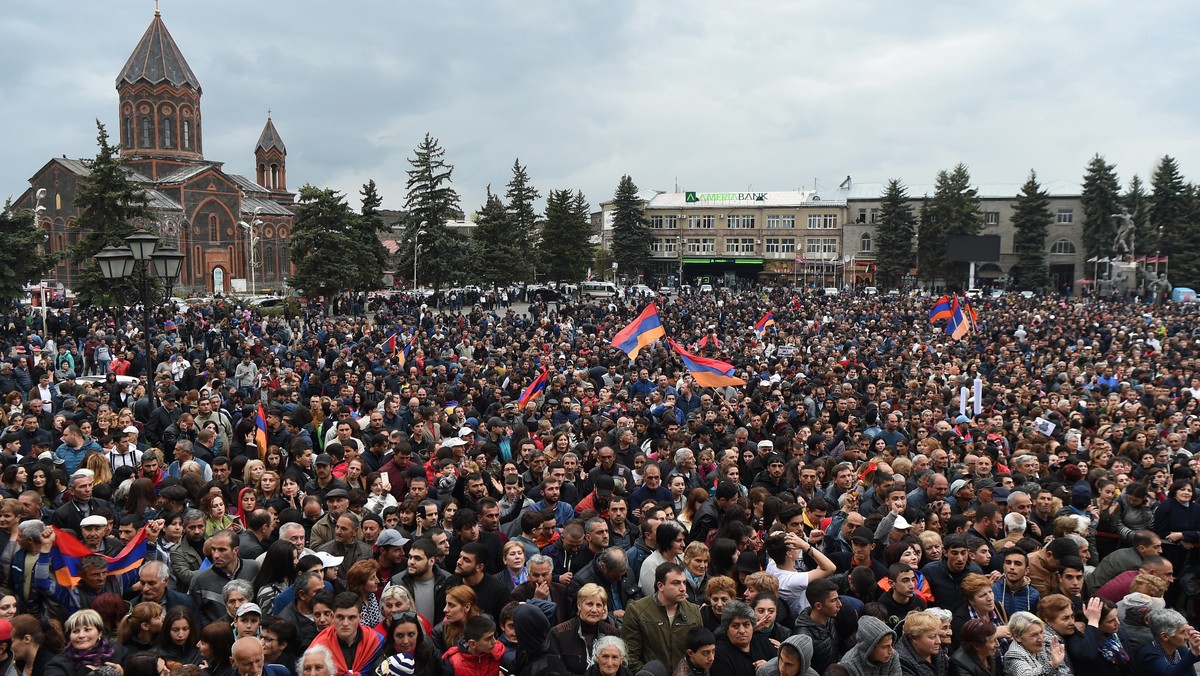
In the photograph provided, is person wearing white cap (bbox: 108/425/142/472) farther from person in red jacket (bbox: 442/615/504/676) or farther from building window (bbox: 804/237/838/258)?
building window (bbox: 804/237/838/258)

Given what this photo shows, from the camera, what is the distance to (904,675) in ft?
15.2

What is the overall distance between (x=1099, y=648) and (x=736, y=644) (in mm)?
2248

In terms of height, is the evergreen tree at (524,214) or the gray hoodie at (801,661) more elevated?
the evergreen tree at (524,214)

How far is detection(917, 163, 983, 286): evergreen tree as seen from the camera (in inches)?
2499

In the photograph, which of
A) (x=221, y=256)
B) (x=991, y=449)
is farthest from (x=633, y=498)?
(x=221, y=256)

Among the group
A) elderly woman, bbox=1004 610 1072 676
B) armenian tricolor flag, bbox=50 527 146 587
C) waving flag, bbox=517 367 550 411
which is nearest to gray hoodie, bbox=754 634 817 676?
elderly woman, bbox=1004 610 1072 676

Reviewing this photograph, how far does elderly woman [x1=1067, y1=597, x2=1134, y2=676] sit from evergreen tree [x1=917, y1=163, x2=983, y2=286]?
6266 cm

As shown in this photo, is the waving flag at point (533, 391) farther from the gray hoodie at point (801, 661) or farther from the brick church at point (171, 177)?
the brick church at point (171, 177)

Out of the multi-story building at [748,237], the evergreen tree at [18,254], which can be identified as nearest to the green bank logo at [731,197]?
the multi-story building at [748,237]

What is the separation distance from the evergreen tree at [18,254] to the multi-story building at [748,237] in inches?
1982

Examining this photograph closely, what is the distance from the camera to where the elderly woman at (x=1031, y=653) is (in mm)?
4707

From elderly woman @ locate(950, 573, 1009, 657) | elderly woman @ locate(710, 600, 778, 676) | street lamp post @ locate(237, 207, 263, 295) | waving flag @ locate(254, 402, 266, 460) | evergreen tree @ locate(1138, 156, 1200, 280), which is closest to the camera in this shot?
elderly woman @ locate(710, 600, 778, 676)

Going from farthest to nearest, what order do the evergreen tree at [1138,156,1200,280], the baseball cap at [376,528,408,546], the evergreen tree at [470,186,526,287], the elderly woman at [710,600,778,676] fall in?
the evergreen tree at [1138,156,1200,280]
the evergreen tree at [470,186,526,287]
the baseball cap at [376,528,408,546]
the elderly woman at [710,600,778,676]

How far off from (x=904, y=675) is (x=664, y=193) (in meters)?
82.0
